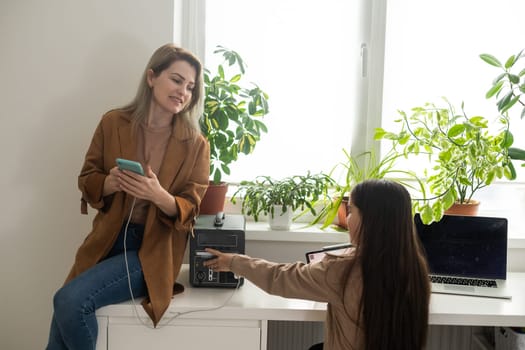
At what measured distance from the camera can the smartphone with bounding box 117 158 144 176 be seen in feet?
5.20

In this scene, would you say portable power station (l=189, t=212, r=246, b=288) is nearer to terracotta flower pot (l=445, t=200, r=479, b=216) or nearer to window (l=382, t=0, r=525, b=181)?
terracotta flower pot (l=445, t=200, r=479, b=216)

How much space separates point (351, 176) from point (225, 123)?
648mm

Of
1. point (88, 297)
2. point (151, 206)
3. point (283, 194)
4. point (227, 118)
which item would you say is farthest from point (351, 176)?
point (88, 297)

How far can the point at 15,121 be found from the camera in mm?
2086

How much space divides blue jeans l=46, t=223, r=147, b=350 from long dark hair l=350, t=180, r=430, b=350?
754 millimetres

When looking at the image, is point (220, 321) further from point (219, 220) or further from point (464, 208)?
point (464, 208)

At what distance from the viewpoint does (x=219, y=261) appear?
1688 millimetres

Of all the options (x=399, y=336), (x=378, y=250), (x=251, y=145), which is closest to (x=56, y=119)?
(x=251, y=145)

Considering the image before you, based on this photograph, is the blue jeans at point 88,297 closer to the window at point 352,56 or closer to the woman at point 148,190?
the woman at point 148,190

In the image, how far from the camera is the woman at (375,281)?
4.86 feet

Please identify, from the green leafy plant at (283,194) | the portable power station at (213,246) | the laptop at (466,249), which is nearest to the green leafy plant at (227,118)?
the green leafy plant at (283,194)

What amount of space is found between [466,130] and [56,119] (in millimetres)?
1644

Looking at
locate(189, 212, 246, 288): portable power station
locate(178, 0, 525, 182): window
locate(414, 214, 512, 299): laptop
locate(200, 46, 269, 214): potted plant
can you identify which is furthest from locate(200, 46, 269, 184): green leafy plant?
locate(414, 214, 512, 299): laptop

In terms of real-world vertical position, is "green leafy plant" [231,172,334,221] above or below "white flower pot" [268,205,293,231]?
above
